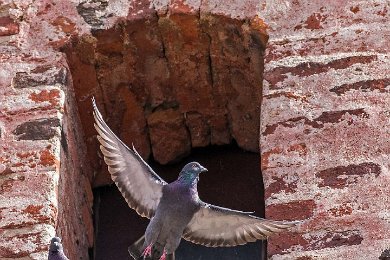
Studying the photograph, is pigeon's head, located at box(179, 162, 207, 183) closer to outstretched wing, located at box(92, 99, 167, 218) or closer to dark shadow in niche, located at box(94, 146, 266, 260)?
outstretched wing, located at box(92, 99, 167, 218)

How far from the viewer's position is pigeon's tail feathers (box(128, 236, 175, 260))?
665cm

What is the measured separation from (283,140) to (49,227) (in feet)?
3.02

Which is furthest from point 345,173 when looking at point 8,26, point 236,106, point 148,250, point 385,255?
point 8,26

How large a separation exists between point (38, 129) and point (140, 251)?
0.58 metres

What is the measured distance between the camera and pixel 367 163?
648 centimetres

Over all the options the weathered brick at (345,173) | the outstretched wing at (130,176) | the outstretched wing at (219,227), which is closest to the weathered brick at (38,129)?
the outstretched wing at (130,176)

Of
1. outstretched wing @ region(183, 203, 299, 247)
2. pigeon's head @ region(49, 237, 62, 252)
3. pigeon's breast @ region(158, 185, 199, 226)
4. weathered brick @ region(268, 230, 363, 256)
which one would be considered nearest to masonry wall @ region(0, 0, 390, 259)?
weathered brick @ region(268, 230, 363, 256)


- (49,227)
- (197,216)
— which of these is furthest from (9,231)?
(197,216)

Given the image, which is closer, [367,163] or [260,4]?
[367,163]

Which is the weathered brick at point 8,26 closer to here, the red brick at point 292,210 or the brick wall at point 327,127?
the brick wall at point 327,127

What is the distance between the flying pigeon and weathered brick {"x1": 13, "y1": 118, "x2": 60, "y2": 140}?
163 millimetres

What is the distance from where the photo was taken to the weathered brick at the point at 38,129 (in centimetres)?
670

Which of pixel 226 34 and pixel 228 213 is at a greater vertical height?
pixel 226 34

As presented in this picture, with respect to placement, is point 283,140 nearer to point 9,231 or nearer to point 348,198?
point 348,198
